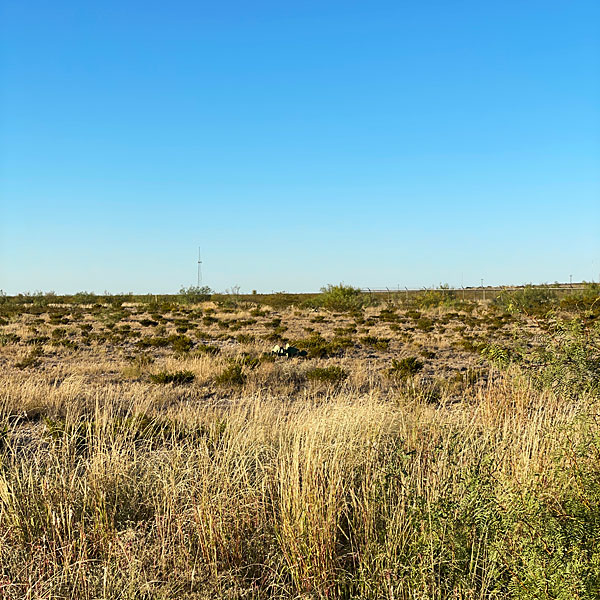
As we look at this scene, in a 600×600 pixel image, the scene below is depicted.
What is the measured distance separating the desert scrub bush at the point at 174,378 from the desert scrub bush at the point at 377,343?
7.07 m

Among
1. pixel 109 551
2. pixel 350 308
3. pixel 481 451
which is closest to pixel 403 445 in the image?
pixel 481 451

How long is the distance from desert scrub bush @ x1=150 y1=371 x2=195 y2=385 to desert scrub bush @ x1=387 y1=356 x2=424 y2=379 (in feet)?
14.1

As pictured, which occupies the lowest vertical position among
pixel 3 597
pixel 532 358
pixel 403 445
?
pixel 3 597

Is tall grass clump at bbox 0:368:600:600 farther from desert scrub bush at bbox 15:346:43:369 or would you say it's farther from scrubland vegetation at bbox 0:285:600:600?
desert scrub bush at bbox 15:346:43:369

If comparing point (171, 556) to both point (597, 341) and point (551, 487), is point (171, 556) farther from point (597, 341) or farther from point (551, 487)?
point (597, 341)

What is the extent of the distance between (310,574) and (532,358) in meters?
3.88

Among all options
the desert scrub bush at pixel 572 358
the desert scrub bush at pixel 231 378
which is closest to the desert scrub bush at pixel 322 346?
the desert scrub bush at pixel 231 378

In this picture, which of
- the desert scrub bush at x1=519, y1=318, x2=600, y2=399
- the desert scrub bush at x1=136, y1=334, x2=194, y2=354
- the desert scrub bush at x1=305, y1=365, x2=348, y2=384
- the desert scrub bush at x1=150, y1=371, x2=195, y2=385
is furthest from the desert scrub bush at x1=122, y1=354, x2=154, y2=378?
the desert scrub bush at x1=519, y1=318, x2=600, y2=399

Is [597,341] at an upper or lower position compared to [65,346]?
upper

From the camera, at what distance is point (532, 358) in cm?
595

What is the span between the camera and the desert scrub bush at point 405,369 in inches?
450

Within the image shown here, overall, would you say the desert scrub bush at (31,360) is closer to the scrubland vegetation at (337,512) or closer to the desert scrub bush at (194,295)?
the scrubland vegetation at (337,512)

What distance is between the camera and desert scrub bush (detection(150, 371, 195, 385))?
10866mm

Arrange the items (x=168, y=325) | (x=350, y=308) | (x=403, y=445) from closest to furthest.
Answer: (x=403, y=445) < (x=168, y=325) < (x=350, y=308)
